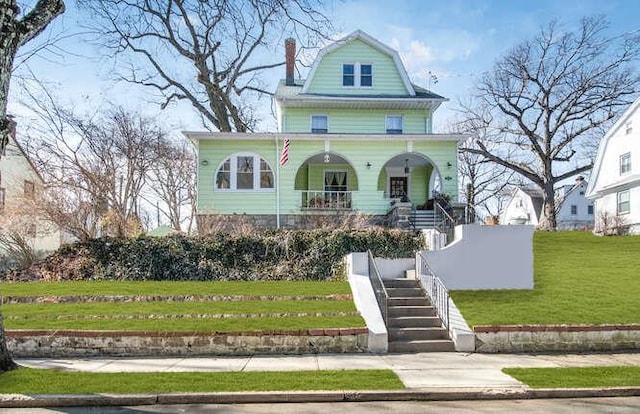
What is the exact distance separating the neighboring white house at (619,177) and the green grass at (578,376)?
19330 millimetres

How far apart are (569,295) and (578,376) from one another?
5.27 m

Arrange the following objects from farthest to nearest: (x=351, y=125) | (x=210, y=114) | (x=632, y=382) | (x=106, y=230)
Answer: (x=210, y=114)
(x=351, y=125)
(x=106, y=230)
(x=632, y=382)

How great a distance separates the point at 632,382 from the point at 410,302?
5289 millimetres

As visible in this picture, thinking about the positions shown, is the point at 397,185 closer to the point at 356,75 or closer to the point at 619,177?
the point at 356,75

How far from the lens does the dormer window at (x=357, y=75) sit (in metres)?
25.3

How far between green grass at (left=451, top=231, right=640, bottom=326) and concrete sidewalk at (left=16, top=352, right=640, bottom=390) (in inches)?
47.2

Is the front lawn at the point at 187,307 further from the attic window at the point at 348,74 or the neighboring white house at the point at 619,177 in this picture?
the neighboring white house at the point at 619,177

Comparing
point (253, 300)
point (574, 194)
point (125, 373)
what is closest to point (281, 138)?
point (253, 300)

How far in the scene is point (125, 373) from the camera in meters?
7.90

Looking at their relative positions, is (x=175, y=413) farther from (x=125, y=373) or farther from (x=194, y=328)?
(x=194, y=328)

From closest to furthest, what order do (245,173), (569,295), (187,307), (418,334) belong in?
(418,334) < (187,307) < (569,295) < (245,173)

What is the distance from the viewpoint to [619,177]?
28250mm

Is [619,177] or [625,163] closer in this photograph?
[625,163]

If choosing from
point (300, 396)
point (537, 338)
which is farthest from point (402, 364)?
point (537, 338)
